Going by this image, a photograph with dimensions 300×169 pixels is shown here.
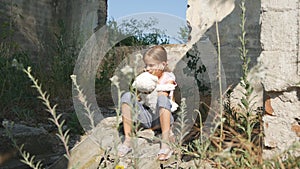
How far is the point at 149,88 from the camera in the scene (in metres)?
3.03

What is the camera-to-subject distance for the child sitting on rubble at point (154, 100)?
2824 millimetres

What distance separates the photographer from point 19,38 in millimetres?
8000

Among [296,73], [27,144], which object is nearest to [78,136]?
[27,144]

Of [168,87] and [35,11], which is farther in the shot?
[35,11]

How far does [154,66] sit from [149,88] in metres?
0.25

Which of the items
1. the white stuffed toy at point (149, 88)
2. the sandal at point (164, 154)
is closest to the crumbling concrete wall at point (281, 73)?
the sandal at point (164, 154)

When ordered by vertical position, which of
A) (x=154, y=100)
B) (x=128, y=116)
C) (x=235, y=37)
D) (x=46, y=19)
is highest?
(x=46, y=19)

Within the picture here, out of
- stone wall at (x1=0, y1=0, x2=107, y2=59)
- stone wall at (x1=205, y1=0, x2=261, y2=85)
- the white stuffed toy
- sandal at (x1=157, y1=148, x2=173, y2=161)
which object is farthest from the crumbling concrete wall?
stone wall at (x1=0, y1=0, x2=107, y2=59)

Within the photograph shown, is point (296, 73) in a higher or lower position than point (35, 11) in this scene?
→ lower

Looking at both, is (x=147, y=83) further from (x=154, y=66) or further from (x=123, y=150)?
(x=123, y=150)

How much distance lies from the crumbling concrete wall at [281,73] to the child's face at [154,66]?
1.10 metres

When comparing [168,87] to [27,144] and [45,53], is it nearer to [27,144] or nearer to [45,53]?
[27,144]

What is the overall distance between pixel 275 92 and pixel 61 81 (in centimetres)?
A: 466

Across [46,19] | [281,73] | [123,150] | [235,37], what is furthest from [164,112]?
[46,19]
